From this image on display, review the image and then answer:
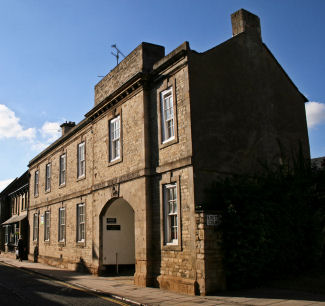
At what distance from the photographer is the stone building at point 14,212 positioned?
96.8ft

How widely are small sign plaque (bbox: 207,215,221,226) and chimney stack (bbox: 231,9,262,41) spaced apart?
26.3ft

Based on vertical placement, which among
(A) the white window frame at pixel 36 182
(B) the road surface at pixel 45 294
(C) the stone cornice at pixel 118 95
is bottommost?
(B) the road surface at pixel 45 294

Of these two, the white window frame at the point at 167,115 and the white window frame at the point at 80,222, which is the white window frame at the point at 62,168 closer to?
the white window frame at the point at 80,222

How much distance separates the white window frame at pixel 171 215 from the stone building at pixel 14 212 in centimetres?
1938

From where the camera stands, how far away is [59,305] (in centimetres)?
980

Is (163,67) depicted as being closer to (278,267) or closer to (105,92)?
(105,92)

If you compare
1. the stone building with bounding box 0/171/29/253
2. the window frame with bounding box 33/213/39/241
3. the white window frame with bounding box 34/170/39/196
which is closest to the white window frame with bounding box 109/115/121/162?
the window frame with bounding box 33/213/39/241

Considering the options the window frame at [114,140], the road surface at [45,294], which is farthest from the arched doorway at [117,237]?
the road surface at [45,294]

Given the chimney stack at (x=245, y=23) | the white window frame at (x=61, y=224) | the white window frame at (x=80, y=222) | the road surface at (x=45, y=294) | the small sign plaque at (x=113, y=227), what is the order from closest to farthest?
the road surface at (x=45, y=294) → the chimney stack at (x=245, y=23) → the small sign plaque at (x=113, y=227) → the white window frame at (x=80, y=222) → the white window frame at (x=61, y=224)

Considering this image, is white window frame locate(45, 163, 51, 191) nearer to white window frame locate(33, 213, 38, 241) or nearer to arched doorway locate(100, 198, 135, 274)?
white window frame locate(33, 213, 38, 241)

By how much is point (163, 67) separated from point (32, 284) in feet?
30.9

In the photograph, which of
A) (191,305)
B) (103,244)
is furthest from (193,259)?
(103,244)

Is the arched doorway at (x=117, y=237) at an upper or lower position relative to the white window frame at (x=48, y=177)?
lower

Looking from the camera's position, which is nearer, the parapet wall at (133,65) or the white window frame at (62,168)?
the parapet wall at (133,65)
